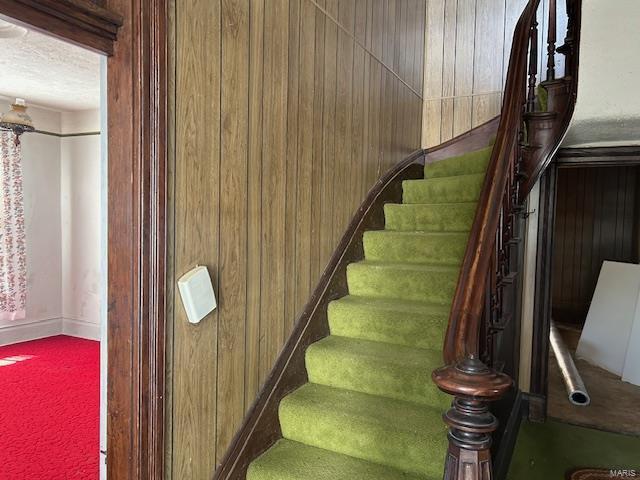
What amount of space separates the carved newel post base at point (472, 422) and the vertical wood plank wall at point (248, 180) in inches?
37.5

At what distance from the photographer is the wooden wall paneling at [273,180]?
1.96 meters

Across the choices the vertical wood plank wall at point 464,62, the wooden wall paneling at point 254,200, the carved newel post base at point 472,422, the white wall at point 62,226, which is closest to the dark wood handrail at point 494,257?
the carved newel post base at point 472,422

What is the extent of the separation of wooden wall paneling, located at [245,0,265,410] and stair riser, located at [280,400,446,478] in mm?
250

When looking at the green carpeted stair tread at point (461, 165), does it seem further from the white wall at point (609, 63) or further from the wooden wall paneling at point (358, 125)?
the wooden wall paneling at point (358, 125)

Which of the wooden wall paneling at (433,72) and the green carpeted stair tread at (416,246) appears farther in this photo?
the wooden wall paneling at (433,72)

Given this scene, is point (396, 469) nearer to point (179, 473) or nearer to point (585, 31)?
point (179, 473)

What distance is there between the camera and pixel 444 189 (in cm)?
332

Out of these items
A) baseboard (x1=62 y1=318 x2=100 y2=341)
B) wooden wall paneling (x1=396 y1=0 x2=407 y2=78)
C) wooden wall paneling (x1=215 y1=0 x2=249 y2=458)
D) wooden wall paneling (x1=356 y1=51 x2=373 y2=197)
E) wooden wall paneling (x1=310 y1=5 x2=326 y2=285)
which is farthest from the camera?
baseboard (x1=62 y1=318 x2=100 y2=341)

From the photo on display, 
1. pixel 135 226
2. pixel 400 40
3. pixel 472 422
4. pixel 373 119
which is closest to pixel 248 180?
pixel 135 226

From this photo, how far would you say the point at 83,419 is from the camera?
290cm

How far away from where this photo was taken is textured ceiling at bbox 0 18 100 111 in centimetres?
293

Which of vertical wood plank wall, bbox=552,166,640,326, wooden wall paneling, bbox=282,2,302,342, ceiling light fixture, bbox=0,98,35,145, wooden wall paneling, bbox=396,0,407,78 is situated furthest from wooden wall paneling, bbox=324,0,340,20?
vertical wood plank wall, bbox=552,166,640,326

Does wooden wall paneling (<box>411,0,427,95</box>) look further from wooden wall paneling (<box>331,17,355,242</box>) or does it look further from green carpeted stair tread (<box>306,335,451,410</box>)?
green carpeted stair tread (<box>306,335,451,410</box>)

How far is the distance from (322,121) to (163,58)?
1117mm
